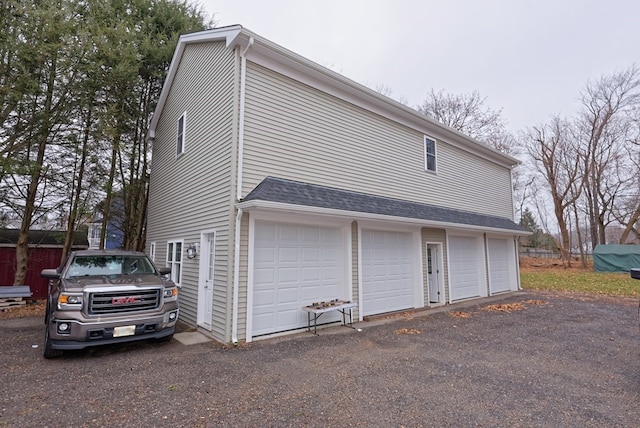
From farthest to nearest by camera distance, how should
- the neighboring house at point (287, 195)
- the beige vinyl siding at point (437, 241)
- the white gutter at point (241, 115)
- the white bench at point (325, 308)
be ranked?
the beige vinyl siding at point (437, 241), the white bench at point (325, 308), the neighboring house at point (287, 195), the white gutter at point (241, 115)

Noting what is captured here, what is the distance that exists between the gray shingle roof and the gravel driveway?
2644 mm

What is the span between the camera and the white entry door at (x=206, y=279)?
6977mm

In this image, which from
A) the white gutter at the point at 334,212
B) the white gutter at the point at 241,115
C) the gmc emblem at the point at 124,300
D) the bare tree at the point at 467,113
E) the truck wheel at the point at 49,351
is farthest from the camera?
the bare tree at the point at 467,113

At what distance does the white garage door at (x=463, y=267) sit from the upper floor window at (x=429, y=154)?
245cm

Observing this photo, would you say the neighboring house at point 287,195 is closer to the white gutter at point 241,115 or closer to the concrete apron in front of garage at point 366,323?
the white gutter at point 241,115

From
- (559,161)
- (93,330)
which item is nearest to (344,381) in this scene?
(93,330)

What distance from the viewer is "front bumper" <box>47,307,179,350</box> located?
4.85 m

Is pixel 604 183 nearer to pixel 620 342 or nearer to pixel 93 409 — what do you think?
pixel 620 342

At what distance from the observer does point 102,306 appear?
507 cm

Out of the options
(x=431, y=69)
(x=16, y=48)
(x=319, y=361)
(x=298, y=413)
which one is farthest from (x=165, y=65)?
(x=431, y=69)

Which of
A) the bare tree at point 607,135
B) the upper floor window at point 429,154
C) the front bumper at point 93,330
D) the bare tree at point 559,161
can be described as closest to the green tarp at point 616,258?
the bare tree at point 559,161

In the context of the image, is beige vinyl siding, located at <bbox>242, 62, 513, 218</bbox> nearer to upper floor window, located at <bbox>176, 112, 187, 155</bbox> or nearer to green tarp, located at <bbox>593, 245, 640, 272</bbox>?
upper floor window, located at <bbox>176, 112, 187, 155</bbox>

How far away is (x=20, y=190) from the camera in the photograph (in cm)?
1055

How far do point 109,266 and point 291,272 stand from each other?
3.40 m
